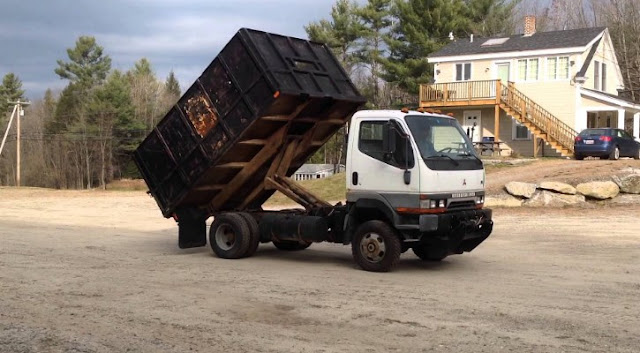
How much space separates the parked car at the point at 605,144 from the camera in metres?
29.5

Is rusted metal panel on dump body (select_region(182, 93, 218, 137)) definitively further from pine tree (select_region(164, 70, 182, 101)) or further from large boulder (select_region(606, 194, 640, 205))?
pine tree (select_region(164, 70, 182, 101))

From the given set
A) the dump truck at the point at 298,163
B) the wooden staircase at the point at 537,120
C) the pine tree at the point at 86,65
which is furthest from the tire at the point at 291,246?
the pine tree at the point at 86,65

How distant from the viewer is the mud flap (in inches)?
517

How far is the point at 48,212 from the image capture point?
85.3 feet

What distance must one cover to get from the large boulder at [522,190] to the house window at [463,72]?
18814mm

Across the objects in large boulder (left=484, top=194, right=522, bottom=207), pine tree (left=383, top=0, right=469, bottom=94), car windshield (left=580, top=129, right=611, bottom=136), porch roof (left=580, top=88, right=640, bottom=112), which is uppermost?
pine tree (left=383, top=0, right=469, bottom=94)

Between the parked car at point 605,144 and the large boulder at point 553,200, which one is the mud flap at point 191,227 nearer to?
the large boulder at point 553,200

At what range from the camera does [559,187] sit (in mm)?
22859

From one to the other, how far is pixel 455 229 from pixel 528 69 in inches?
1220

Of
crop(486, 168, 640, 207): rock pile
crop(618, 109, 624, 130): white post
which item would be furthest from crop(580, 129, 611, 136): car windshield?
crop(618, 109, 624, 130): white post

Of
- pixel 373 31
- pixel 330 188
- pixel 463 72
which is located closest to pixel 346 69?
pixel 373 31

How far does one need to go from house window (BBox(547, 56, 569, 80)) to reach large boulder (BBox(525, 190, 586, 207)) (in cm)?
1700

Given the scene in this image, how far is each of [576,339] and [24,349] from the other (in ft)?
18.2

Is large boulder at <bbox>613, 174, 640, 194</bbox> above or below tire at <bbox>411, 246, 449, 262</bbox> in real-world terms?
above
